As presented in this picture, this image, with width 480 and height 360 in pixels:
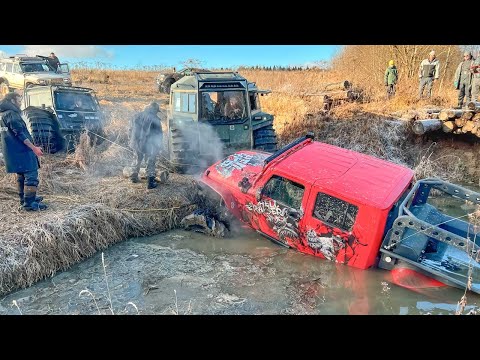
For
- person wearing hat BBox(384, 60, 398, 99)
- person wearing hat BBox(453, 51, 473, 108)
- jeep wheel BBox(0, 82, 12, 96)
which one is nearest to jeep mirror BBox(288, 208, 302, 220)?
person wearing hat BBox(453, 51, 473, 108)

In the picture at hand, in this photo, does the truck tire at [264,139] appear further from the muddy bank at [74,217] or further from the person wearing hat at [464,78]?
the person wearing hat at [464,78]

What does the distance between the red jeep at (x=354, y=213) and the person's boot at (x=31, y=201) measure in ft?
10.4

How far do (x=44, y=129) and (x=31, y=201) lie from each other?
397 cm

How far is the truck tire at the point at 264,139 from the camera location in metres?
9.58

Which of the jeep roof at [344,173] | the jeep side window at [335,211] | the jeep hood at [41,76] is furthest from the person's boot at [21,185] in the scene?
the jeep hood at [41,76]

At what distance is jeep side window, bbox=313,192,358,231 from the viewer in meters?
5.60

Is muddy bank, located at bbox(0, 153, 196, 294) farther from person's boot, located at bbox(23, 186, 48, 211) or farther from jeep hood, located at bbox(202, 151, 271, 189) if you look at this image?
jeep hood, located at bbox(202, 151, 271, 189)

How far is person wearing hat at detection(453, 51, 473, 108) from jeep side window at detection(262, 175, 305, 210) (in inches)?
319

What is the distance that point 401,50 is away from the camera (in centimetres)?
1717

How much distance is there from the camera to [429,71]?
1287cm

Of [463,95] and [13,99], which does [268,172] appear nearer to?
[13,99]

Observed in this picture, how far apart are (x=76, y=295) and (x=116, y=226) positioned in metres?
1.74

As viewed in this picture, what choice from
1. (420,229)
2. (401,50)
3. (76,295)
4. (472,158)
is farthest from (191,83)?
(401,50)
